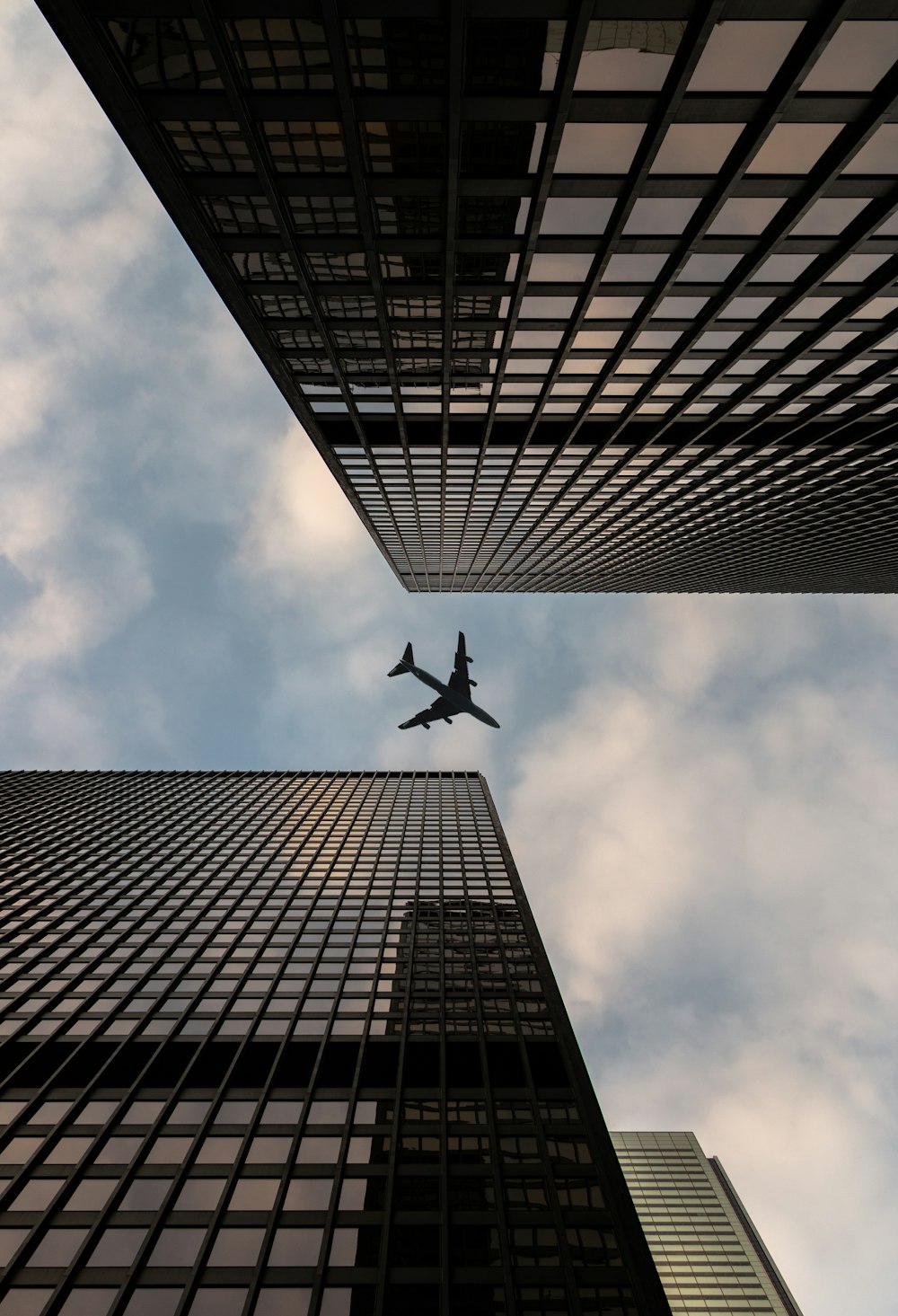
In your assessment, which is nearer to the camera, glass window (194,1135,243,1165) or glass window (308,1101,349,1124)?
glass window (194,1135,243,1165)

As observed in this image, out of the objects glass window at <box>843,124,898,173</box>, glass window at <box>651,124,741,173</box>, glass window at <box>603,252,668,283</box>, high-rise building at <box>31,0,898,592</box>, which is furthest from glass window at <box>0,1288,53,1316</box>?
glass window at <box>843,124,898,173</box>

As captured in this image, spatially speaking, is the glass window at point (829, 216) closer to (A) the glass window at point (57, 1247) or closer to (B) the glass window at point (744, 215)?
(B) the glass window at point (744, 215)

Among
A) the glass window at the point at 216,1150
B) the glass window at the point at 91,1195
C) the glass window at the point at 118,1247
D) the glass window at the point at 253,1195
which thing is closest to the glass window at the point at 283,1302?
the glass window at the point at 253,1195

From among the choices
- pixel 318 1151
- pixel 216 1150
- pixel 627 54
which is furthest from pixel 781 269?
pixel 216 1150

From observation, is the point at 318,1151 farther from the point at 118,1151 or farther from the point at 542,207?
the point at 542,207

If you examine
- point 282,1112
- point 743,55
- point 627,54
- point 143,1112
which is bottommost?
point 143,1112

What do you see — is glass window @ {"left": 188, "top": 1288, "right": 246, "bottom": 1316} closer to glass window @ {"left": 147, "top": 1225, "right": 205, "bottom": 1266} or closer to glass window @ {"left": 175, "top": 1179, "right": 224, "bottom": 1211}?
glass window @ {"left": 147, "top": 1225, "right": 205, "bottom": 1266}
